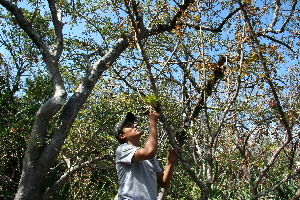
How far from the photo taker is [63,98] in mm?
5973

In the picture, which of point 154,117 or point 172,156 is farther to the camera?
point 172,156

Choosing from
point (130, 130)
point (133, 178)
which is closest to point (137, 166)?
point (133, 178)

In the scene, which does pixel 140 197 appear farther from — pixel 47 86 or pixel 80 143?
pixel 47 86

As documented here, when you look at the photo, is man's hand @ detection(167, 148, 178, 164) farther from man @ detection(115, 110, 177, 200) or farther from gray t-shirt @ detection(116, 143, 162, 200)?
gray t-shirt @ detection(116, 143, 162, 200)

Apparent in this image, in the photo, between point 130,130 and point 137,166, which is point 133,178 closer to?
point 137,166

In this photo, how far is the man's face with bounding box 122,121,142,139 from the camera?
2.40m

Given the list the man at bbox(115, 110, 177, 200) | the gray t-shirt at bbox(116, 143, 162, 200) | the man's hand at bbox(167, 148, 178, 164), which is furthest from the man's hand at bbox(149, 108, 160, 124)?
the man's hand at bbox(167, 148, 178, 164)

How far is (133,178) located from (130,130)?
417 mm

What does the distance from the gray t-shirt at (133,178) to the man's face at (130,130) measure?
0.19 metres

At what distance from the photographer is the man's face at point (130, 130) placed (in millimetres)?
2401

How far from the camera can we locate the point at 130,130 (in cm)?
242

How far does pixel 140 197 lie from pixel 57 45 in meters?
5.43

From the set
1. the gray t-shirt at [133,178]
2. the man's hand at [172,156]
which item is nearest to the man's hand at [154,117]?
the gray t-shirt at [133,178]

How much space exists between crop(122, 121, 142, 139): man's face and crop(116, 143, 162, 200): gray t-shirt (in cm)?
19
